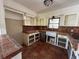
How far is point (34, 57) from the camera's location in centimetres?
243

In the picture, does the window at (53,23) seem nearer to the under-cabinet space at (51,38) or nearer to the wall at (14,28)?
the under-cabinet space at (51,38)

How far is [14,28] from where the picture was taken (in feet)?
10.2

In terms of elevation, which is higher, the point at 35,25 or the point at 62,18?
the point at 62,18

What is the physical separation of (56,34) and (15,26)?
97.3 inches

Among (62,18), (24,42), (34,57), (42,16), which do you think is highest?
(42,16)

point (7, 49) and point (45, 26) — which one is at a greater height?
point (45, 26)

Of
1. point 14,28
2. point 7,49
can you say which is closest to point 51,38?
point 14,28

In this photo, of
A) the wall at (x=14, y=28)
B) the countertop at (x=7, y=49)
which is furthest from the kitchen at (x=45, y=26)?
the countertop at (x=7, y=49)

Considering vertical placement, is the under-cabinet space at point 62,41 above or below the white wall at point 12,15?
below

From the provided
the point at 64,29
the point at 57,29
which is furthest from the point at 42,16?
the point at 64,29

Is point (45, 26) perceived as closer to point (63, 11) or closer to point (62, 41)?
point (63, 11)

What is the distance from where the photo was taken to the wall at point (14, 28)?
9.13 ft

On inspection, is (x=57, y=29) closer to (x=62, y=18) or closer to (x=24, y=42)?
(x=62, y=18)

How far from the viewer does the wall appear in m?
2.78
